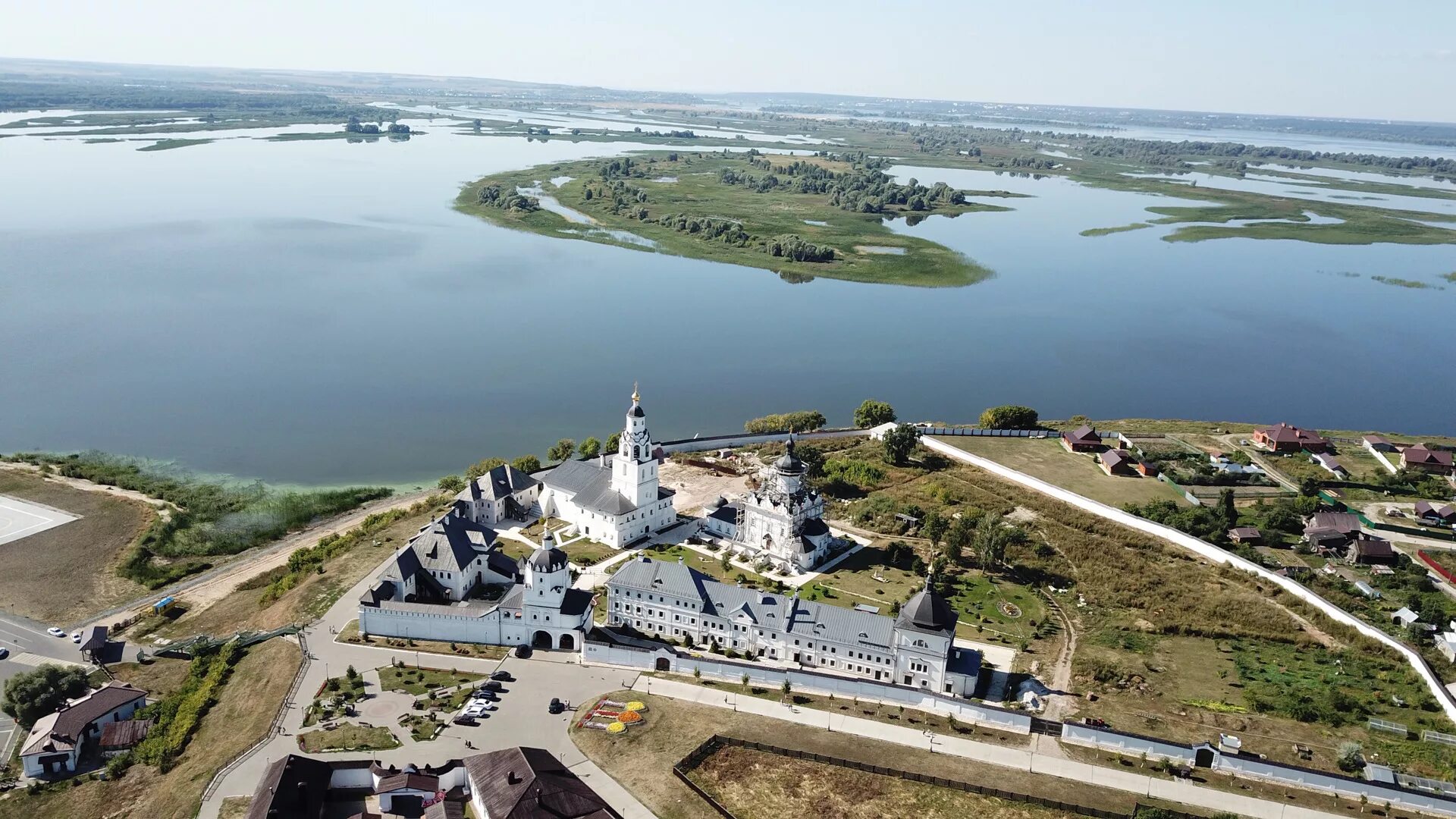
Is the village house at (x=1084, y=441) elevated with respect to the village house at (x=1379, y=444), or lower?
lower

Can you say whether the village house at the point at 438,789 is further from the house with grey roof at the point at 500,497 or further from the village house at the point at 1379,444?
the village house at the point at 1379,444

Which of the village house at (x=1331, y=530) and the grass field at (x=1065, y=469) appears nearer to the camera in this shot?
the village house at (x=1331, y=530)

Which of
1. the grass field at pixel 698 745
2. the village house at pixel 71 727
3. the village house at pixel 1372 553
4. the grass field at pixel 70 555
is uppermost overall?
the village house at pixel 1372 553

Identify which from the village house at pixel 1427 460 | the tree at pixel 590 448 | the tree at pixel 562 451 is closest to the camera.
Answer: the village house at pixel 1427 460

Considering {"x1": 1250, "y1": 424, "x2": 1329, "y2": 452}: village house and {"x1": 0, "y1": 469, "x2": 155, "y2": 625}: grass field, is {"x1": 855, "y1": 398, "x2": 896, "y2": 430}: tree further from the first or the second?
{"x1": 0, "y1": 469, "x2": 155, "y2": 625}: grass field

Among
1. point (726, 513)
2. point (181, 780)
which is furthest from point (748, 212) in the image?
point (181, 780)

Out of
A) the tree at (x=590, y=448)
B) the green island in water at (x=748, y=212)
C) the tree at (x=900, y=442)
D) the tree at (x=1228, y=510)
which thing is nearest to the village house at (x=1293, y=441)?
the tree at (x=1228, y=510)

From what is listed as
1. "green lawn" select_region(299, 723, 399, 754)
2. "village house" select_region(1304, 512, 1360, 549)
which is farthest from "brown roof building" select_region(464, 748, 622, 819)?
"village house" select_region(1304, 512, 1360, 549)
